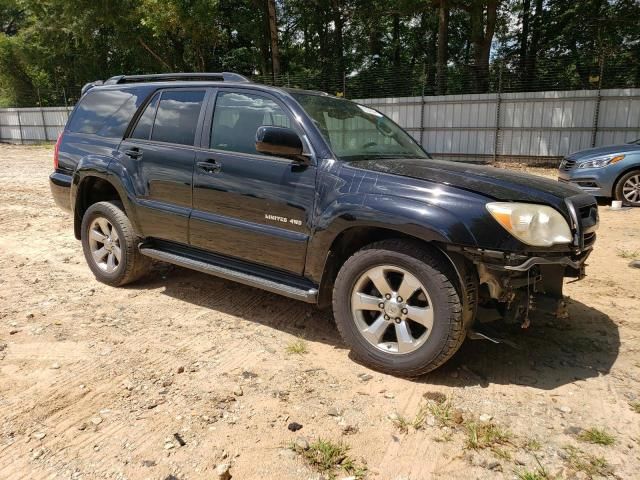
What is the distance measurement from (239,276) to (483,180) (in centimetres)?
179

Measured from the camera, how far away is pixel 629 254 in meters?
5.67

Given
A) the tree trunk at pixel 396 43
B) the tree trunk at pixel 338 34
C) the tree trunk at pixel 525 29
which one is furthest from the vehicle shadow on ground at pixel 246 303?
the tree trunk at pixel 396 43

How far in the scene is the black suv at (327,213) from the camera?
284cm

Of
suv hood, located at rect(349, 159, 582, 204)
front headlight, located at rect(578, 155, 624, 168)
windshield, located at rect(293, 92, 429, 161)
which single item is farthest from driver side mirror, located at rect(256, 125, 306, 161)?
front headlight, located at rect(578, 155, 624, 168)

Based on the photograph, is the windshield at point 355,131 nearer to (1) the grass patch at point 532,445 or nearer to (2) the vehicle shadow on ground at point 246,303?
(2) the vehicle shadow on ground at point 246,303

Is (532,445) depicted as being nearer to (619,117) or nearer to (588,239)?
(588,239)

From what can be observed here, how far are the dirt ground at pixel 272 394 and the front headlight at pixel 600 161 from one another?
4.95 metres

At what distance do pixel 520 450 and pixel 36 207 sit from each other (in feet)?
28.2

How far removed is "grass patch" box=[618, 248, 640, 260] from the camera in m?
5.54

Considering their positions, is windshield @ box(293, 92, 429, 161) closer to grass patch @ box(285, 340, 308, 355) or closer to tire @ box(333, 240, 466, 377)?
tire @ box(333, 240, 466, 377)

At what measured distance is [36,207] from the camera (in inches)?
340

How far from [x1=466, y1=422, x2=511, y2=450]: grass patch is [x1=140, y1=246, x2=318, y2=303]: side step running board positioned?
48.9 inches

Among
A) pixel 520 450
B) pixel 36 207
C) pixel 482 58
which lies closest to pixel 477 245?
pixel 520 450

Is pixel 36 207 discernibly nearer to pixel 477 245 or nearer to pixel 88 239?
pixel 88 239
